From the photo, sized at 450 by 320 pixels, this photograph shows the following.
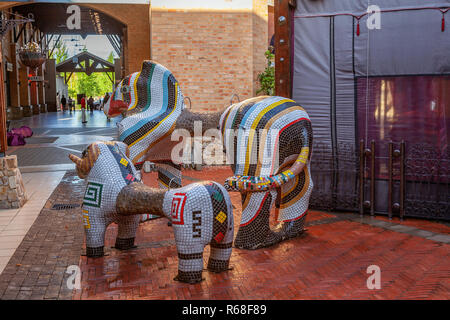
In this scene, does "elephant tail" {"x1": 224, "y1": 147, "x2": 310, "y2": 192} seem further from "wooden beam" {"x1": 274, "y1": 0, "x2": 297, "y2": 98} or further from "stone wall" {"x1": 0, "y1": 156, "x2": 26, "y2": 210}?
"stone wall" {"x1": 0, "y1": 156, "x2": 26, "y2": 210}

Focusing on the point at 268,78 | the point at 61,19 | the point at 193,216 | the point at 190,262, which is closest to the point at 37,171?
the point at 268,78

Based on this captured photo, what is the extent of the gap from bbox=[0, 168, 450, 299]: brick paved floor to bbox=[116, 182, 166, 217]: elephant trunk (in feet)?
2.04

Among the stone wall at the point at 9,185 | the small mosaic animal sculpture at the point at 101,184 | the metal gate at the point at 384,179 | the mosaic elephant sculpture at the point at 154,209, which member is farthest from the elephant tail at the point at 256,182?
the stone wall at the point at 9,185

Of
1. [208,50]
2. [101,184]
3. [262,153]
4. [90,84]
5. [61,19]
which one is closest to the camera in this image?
[101,184]

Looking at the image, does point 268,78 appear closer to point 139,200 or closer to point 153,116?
point 153,116

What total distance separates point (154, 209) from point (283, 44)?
3.95 meters

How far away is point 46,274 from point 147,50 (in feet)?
40.4

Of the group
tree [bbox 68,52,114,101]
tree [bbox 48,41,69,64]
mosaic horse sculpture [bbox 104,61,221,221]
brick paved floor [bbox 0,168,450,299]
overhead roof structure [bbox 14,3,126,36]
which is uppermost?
tree [bbox 48,41,69,64]

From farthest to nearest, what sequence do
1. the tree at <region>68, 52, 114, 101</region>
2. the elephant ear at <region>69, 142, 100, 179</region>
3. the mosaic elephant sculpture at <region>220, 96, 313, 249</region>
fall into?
the tree at <region>68, 52, 114, 101</region>
the mosaic elephant sculpture at <region>220, 96, 313, 249</region>
the elephant ear at <region>69, 142, 100, 179</region>

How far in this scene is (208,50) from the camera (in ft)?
37.8

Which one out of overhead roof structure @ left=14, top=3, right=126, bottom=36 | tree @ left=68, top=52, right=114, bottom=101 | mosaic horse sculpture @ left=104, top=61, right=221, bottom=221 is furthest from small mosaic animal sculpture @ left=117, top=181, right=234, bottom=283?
tree @ left=68, top=52, right=114, bottom=101

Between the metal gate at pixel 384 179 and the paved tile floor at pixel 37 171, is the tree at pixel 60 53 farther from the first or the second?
the metal gate at pixel 384 179

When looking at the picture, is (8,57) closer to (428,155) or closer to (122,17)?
(122,17)

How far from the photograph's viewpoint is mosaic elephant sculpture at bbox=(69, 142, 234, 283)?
13.7 ft
